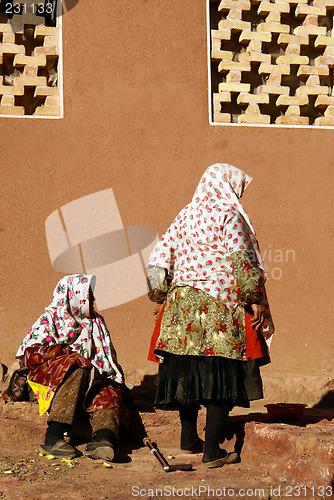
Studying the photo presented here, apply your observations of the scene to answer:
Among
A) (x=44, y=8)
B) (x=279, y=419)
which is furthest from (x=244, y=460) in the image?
(x=44, y=8)

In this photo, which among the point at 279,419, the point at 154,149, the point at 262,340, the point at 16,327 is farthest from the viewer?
the point at 154,149

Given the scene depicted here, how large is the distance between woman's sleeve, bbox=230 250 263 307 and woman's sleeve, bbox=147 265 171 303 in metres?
0.43

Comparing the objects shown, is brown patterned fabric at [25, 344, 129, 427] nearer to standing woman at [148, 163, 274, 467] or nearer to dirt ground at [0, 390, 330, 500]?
dirt ground at [0, 390, 330, 500]

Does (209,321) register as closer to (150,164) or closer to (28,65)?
(150,164)

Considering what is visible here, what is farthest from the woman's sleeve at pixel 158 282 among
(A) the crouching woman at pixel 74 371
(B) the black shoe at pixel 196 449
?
(B) the black shoe at pixel 196 449

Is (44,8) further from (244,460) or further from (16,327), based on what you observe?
(244,460)

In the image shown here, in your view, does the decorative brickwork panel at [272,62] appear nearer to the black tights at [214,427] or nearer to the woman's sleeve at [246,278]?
the woman's sleeve at [246,278]

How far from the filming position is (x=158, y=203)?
516 cm

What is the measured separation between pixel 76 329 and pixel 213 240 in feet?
3.44

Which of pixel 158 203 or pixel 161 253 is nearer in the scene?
pixel 161 253

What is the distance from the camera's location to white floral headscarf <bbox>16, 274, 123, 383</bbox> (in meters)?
3.76

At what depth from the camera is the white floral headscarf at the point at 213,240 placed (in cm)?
319

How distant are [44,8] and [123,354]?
2.74 metres

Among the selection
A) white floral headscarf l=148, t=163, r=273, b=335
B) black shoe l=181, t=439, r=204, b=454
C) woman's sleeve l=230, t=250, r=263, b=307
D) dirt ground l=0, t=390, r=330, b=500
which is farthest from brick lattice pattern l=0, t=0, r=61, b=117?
black shoe l=181, t=439, r=204, b=454
